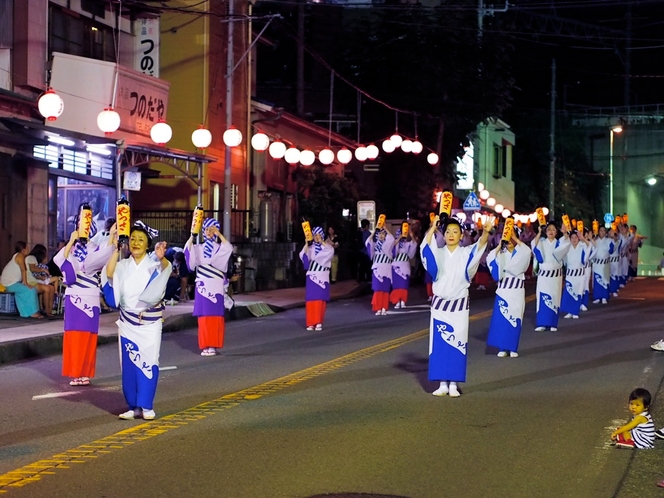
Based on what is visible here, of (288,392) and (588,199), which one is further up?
(588,199)

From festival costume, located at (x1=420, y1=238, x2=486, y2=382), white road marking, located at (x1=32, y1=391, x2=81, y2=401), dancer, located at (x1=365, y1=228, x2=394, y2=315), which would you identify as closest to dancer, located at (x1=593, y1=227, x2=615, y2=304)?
dancer, located at (x1=365, y1=228, x2=394, y2=315)

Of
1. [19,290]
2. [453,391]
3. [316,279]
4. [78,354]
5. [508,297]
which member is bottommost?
[453,391]

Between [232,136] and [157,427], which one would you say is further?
[232,136]

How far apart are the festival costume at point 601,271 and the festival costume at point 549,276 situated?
790 cm

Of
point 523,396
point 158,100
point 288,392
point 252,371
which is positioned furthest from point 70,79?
point 523,396

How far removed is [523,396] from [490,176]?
42.4 metres

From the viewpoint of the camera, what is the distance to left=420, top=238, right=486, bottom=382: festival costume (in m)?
10.4

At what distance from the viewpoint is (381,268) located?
22297mm

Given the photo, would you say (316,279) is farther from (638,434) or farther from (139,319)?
(638,434)

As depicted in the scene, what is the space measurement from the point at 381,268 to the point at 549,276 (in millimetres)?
5063

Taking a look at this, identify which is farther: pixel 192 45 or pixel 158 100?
pixel 192 45

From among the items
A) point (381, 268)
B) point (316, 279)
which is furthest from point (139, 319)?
point (381, 268)

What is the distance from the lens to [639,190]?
57.3m

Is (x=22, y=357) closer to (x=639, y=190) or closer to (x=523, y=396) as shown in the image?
(x=523, y=396)
